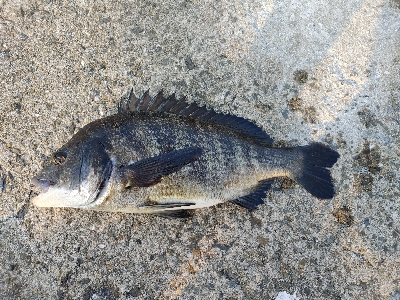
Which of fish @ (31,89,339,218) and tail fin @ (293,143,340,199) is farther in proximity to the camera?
tail fin @ (293,143,340,199)

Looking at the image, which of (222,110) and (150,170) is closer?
(150,170)

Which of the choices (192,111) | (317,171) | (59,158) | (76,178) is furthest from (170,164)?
(317,171)

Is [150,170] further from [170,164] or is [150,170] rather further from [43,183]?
[43,183]

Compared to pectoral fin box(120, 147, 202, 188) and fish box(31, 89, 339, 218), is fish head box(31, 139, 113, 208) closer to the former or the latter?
fish box(31, 89, 339, 218)

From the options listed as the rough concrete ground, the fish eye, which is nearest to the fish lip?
the fish eye

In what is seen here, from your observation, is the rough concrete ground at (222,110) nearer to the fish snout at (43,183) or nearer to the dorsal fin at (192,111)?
the dorsal fin at (192,111)

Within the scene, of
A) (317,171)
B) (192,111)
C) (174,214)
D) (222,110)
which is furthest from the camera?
(222,110)
